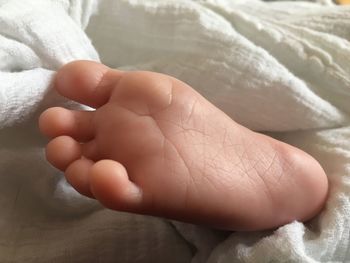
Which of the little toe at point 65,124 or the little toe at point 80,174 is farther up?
the little toe at point 65,124

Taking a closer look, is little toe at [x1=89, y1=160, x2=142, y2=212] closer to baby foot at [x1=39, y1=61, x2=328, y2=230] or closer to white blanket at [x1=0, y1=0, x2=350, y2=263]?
baby foot at [x1=39, y1=61, x2=328, y2=230]

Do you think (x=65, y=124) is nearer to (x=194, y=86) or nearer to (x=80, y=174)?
(x=80, y=174)

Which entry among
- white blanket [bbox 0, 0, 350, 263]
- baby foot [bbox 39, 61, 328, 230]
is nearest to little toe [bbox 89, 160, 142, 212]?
baby foot [bbox 39, 61, 328, 230]

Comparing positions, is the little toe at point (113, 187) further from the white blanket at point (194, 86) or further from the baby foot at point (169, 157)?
the white blanket at point (194, 86)

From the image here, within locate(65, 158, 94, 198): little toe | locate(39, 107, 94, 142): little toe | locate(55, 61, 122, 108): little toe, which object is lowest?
locate(65, 158, 94, 198): little toe

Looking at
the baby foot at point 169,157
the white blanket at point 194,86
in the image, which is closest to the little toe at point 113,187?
the baby foot at point 169,157

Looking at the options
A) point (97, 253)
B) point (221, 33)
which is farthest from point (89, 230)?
point (221, 33)

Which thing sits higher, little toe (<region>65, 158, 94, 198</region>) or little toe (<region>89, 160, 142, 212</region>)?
little toe (<region>89, 160, 142, 212</region>)

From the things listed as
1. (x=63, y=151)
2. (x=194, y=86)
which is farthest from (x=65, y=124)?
(x=194, y=86)
